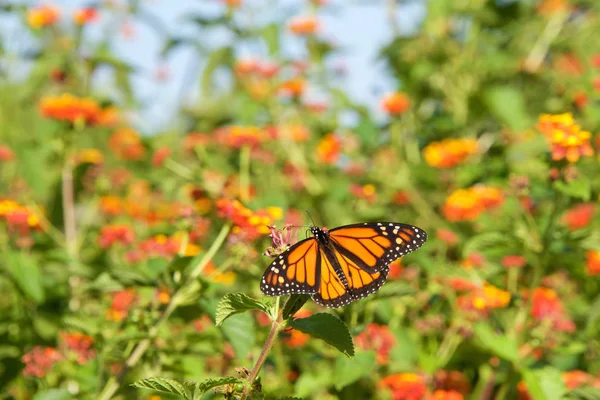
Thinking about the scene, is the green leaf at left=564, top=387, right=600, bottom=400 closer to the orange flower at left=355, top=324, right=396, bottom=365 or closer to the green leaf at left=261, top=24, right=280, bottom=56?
the orange flower at left=355, top=324, right=396, bottom=365

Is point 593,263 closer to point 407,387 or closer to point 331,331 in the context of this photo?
point 407,387

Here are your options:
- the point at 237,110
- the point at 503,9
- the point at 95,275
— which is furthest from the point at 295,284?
the point at 503,9

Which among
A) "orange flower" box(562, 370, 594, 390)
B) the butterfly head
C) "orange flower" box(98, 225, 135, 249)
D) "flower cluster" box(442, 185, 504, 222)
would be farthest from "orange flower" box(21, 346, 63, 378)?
"flower cluster" box(442, 185, 504, 222)

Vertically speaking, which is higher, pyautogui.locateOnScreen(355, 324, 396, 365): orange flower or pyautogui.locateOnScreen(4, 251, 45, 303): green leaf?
pyautogui.locateOnScreen(355, 324, 396, 365): orange flower

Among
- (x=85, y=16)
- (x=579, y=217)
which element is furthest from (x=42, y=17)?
(x=579, y=217)

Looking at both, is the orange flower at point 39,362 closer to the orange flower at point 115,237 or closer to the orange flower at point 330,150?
the orange flower at point 115,237

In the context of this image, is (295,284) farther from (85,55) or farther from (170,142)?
(170,142)
